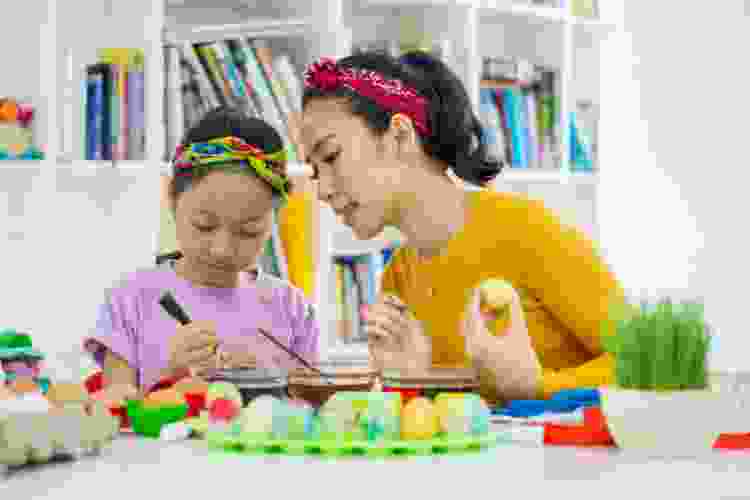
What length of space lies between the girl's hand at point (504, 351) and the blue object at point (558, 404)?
4 centimetres

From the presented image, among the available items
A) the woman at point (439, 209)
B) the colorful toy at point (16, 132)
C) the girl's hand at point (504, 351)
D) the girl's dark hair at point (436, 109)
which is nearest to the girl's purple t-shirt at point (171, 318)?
the woman at point (439, 209)

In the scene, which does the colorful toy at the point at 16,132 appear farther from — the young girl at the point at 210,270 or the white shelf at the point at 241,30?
the young girl at the point at 210,270

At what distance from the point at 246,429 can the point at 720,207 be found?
4125 mm

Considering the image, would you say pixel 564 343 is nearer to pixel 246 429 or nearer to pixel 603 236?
pixel 246 429

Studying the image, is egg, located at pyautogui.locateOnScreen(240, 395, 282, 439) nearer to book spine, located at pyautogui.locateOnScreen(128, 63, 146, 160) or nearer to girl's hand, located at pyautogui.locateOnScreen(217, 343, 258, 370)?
girl's hand, located at pyautogui.locateOnScreen(217, 343, 258, 370)

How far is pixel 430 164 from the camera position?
83.7 inches

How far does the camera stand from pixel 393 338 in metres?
1.73

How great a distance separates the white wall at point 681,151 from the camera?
502cm

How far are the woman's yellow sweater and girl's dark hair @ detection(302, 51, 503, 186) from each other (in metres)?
0.08

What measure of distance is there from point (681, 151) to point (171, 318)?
10.8ft

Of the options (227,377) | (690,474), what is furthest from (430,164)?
(690,474)

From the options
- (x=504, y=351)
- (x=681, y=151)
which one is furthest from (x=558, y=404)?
(x=681, y=151)

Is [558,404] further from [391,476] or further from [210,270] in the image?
[210,270]

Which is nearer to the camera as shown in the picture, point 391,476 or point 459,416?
point 391,476
